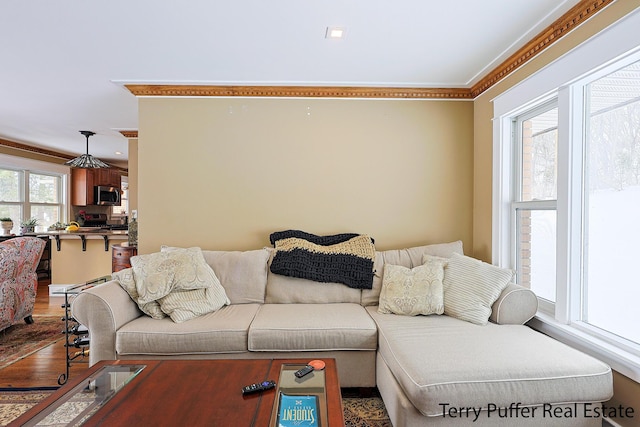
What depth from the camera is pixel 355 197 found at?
135 inches

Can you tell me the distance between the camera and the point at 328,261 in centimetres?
298

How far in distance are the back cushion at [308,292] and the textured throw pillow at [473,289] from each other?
748 millimetres

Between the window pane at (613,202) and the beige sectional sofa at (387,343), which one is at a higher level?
the window pane at (613,202)

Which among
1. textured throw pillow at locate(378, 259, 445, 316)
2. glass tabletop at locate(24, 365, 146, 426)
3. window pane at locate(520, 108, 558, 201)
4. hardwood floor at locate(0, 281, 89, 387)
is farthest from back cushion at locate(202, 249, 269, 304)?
window pane at locate(520, 108, 558, 201)

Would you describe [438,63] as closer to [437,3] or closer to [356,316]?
[437,3]

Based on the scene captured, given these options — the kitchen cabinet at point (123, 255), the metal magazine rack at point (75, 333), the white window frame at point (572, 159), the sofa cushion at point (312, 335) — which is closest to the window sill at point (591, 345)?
the white window frame at point (572, 159)

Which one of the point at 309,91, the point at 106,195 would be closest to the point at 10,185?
the point at 106,195

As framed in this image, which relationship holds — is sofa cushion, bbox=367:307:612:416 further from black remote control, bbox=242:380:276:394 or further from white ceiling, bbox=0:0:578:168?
white ceiling, bbox=0:0:578:168

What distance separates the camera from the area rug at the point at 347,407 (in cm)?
Answer: 210

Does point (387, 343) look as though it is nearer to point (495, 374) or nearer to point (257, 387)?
point (495, 374)

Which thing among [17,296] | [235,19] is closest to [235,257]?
[235,19]

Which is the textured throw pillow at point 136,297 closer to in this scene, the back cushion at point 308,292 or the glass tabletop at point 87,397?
the glass tabletop at point 87,397

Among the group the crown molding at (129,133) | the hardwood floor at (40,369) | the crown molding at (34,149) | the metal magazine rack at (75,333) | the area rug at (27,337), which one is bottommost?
the hardwood floor at (40,369)

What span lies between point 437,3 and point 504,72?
118 cm
